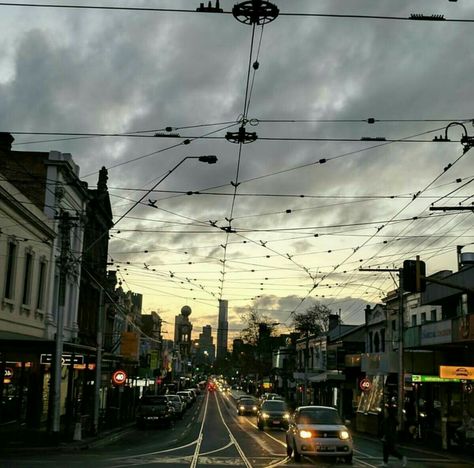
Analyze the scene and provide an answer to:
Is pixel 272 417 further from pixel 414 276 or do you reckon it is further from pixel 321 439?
pixel 414 276

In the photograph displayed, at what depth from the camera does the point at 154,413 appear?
134 feet

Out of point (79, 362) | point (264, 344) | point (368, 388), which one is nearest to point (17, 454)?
point (79, 362)

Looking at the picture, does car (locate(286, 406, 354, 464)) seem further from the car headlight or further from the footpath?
the footpath

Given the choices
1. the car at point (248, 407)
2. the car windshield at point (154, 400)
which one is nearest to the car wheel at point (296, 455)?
the car windshield at point (154, 400)

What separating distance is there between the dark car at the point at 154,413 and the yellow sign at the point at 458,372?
779 inches

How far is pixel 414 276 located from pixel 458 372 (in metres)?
10.2

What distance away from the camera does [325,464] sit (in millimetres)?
19891

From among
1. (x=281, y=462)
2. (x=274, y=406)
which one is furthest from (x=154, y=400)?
(x=281, y=462)

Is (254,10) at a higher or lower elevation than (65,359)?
higher

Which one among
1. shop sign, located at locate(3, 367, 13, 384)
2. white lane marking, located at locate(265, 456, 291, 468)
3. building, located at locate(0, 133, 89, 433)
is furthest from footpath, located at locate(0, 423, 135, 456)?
white lane marking, located at locate(265, 456, 291, 468)

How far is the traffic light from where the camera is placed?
1853 centimetres

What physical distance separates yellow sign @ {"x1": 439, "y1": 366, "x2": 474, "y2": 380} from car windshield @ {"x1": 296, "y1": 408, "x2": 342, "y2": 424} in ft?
24.4

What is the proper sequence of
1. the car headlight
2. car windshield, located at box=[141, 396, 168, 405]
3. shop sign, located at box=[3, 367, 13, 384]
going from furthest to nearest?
car windshield, located at box=[141, 396, 168, 405] → shop sign, located at box=[3, 367, 13, 384] → the car headlight

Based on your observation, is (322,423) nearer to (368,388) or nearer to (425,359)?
(425,359)
